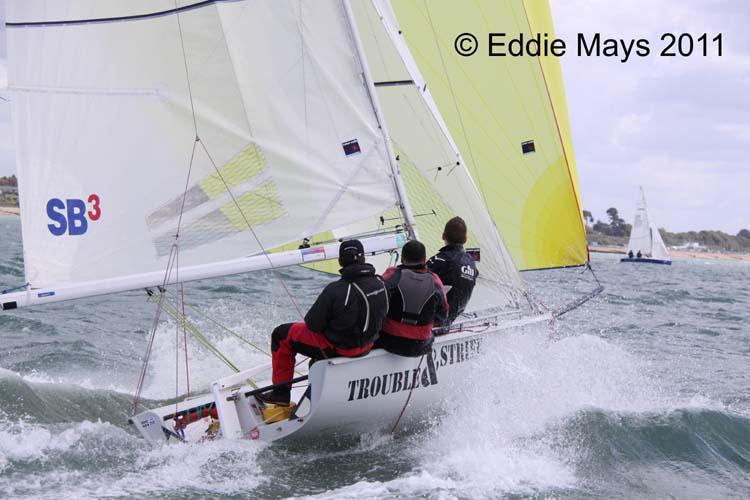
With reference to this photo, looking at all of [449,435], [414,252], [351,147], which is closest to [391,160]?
[351,147]

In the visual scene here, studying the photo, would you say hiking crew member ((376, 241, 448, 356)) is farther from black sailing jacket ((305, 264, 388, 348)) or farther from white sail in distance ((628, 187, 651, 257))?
white sail in distance ((628, 187, 651, 257))

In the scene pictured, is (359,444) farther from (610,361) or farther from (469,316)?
(610,361)

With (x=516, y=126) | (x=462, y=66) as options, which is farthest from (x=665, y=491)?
(x=462, y=66)

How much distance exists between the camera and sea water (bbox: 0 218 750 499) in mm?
4016

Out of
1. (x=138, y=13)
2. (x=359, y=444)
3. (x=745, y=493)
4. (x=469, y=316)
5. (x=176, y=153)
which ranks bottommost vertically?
(x=745, y=493)

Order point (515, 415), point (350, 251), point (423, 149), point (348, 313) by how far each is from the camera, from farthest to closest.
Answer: point (423, 149) → point (515, 415) → point (350, 251) → point (348, 313)

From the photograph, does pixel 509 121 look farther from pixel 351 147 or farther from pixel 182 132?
pixel 182 132

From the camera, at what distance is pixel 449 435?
4.71 metres

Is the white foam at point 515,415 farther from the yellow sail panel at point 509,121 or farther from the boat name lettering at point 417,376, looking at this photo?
the yellow sail panel at point 509,121

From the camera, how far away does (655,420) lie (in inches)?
223

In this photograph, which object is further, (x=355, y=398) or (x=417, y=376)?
(x=417, y=376)

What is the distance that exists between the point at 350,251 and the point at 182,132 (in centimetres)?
126

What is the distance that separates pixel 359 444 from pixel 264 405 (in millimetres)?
569

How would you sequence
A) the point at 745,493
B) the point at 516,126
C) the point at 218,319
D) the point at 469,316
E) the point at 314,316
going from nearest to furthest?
the point at 314,316 < the point at 745,493 < the point at 469,316 < the point at 516,126 < the point at 218,319
